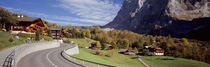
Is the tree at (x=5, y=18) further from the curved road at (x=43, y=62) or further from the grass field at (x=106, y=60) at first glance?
the curved road at (x=43, y=62)

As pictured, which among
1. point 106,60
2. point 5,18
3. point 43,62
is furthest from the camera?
point 106,60

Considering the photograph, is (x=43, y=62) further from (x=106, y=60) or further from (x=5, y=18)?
(x=5, y=18)

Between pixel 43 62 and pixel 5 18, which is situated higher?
pixel 5 18

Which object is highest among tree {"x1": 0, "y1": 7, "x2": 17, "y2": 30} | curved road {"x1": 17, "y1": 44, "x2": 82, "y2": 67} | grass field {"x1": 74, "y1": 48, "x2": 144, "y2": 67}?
tree {"x1": 0, "y1": 7, "x2": 17, "y2": 30}

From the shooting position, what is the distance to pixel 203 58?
318 ft

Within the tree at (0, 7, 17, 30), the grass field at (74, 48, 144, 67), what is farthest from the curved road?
the tree at (0, 7, 17, 30)

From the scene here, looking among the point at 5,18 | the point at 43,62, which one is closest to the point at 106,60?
the point at 43,62

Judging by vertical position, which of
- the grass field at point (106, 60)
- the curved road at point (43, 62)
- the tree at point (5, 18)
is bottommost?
the grass field at point (106, 60)

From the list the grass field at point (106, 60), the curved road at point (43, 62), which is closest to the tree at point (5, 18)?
the grass field at point (106, 60)

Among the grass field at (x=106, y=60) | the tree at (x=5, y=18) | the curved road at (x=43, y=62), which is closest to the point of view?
the curved road at (x=43, y=62)

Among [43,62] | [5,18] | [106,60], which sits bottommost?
[106,60]

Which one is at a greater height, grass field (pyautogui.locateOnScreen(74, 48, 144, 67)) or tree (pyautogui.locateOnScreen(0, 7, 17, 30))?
tree (pyautogui.locateOnScreen(0, 7, 17, 30))

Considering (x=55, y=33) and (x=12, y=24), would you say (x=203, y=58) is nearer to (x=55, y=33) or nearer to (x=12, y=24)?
(x=55, y=33)

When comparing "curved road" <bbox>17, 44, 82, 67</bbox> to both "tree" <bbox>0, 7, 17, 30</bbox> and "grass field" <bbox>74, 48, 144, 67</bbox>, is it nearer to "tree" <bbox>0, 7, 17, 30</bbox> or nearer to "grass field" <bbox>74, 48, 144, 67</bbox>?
"grass field" <bbox>74, 48, 144, 67</bbox>
